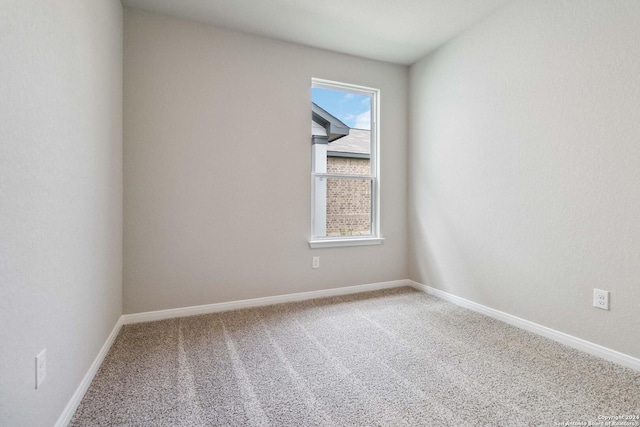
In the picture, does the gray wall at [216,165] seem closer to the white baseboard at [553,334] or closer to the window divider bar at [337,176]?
the window divider bar at [337,176]

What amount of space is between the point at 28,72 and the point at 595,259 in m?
3.11

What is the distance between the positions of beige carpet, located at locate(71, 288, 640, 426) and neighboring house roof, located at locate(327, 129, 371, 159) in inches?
71.0

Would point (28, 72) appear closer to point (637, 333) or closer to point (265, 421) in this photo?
point (265, 421)

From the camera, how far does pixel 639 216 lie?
1763 millimetres

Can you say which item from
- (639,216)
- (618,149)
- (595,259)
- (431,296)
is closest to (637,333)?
(595,259)

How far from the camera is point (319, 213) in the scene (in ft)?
10.7

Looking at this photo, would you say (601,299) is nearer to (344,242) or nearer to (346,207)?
(344,242)

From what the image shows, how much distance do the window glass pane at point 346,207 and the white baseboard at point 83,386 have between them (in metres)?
2.00

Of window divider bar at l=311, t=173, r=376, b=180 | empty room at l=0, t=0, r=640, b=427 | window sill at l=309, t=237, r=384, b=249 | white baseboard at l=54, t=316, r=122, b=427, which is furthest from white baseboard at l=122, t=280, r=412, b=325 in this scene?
window divider bar at l=311, t=173, r=376, b=180

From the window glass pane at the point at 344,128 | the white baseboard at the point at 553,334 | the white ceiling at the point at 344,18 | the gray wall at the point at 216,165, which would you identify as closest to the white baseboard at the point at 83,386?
the gray wall at the point at 216,165

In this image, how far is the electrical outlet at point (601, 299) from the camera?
1.91 metres

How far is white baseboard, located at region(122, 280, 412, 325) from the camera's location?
2.56 metres

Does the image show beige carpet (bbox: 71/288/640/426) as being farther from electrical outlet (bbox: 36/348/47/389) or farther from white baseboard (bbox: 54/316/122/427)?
electrical outlet (bbox: 36/348/47/389)

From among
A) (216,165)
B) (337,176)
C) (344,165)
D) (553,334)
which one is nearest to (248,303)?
(216,165)
